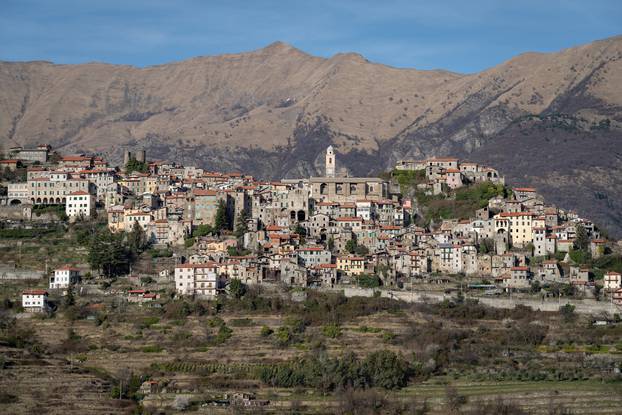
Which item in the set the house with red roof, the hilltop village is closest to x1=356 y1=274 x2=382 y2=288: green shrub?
the hilltop village

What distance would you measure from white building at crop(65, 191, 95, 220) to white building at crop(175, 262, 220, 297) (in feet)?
47.7

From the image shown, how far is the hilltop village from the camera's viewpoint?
7606 centimetres

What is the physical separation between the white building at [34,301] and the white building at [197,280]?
7.48m

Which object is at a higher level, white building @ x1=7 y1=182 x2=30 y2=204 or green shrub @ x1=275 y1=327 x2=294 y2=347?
white building @ x1=7 y1=182 x2=30 y2=204

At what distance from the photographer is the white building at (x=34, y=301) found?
242 ft

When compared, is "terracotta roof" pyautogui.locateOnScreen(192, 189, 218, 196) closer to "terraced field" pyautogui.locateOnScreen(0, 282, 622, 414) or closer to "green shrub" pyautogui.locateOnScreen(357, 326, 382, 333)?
"terraced field" pyautogui.locateOnScreen(0, 282, 622, 414)

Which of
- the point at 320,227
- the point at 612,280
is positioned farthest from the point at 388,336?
the point at 320,227

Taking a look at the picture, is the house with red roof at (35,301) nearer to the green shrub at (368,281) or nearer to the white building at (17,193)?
the white building at (17,193)

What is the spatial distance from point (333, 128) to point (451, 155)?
33.4 meters

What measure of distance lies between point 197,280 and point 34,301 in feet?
30.1

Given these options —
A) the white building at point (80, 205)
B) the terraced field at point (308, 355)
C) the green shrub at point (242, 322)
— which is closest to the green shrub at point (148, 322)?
the terraced field at point (308, 355)

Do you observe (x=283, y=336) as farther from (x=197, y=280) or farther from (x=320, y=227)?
(x=320, y=227)

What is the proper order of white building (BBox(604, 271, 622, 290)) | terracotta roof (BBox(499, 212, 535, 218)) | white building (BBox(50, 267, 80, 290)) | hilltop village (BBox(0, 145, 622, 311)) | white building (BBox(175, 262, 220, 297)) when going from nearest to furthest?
1. white building (BBox(604, 271, 622, 290))
2. white building (BBox(175, 262, 220, 297))
3. hilltop village (BBox(0, 145, 622, 311))
4. white building (BBox(50, 267, 80, 290))
5. terracotta roof (BBox(499, 212, 535, 218))

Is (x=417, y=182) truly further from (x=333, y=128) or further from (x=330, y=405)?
(x=333, y=128)
